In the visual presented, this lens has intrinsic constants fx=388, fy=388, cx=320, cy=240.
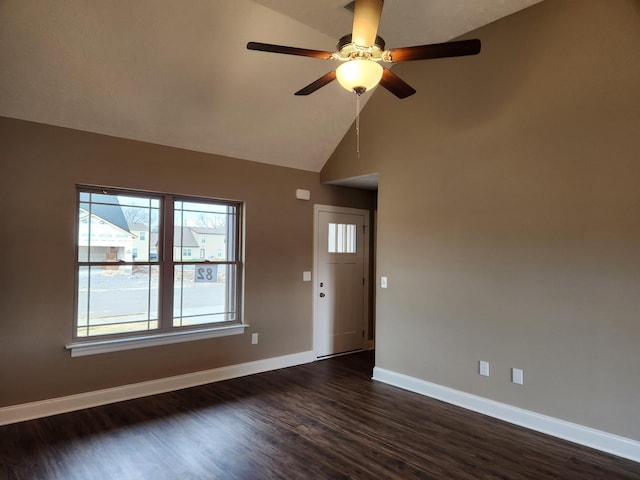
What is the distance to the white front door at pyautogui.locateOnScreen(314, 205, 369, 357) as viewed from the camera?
5395mm

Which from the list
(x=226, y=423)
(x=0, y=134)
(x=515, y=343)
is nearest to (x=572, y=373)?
(x=515, y=343)

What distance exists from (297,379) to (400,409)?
1.32 m

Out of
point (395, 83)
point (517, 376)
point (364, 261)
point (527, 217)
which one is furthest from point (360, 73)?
point (364, 261)

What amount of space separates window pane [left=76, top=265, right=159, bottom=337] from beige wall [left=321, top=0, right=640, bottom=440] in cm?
257

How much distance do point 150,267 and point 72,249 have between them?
754 mm

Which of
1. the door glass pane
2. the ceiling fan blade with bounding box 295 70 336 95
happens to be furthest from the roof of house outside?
the door glass pane

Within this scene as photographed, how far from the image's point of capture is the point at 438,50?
7.19ft

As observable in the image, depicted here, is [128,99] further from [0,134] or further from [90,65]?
[0,134]

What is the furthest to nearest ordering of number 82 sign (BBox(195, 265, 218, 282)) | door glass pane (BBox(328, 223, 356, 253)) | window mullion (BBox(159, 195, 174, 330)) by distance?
door glass pane (BBox(328, 223, 356, 253)) → number 82 sign (BBox(195, 265, 218, 282)) → window mullion (BBox(159, 195, 174, 330))

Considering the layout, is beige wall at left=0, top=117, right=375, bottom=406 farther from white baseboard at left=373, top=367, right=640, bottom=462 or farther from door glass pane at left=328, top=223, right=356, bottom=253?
white baseboard at left=373, top=367, right=640, bottom=462

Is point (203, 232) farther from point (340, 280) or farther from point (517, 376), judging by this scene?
point (517, 376)

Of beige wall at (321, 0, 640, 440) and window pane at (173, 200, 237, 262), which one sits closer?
beige wall at (321, 0, 640, 440)

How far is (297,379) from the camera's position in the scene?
4.52 m

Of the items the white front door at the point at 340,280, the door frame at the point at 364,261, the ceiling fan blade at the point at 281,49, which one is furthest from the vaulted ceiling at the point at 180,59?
the white front door at the point at 340,280
